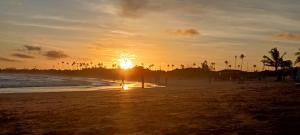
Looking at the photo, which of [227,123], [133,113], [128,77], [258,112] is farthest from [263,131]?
[128,77]

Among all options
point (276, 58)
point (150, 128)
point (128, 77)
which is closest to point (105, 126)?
point (150, 128)

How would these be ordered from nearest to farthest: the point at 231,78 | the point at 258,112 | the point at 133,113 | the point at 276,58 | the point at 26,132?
the point at 26,132 → the point at 258,112 → the point at 133,113 → the point at 276,58 → the point at 231,78

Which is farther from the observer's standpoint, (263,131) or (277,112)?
(277,112)

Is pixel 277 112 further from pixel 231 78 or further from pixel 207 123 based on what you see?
pixel 231 78

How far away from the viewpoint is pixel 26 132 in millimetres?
13953

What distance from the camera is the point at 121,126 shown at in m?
14.7

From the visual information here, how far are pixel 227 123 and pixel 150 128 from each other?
8.52ft

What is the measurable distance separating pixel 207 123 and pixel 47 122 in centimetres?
588

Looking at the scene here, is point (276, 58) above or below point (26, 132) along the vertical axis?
above

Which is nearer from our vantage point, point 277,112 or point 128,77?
point 277,112

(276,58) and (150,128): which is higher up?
(276,58)

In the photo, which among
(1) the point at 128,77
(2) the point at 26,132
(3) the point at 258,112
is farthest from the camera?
(1) the point at 128,77

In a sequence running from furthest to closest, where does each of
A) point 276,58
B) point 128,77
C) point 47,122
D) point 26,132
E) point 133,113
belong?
1. point 128,77
2. point 276,58
3. point 133,113
4. point 47,122
5. point 26,132

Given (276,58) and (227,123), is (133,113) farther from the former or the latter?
(276,58)
